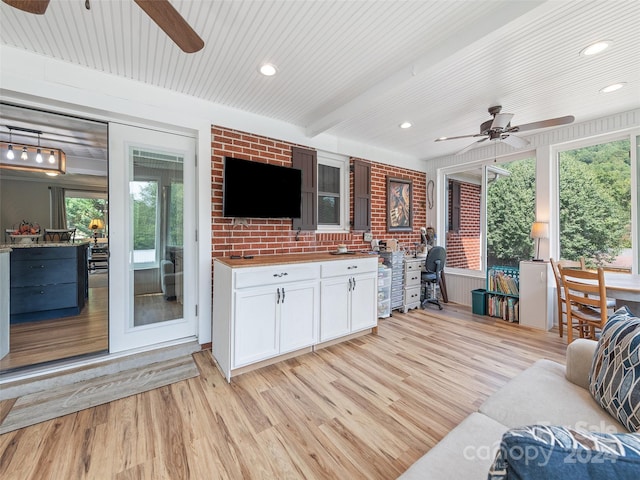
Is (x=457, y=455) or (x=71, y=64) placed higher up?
(x=71, y=64)

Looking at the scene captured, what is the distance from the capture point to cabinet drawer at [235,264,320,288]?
2.28m

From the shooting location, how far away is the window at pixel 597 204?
3.20 metres

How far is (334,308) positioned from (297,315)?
47 cm

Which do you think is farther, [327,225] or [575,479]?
[327,225]

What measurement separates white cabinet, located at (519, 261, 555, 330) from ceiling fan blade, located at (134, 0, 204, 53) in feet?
14.3

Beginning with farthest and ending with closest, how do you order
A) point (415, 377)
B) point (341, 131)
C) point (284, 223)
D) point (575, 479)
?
point (341, 131) < point (284, 223) < point (415, 377) < point (575, 479)

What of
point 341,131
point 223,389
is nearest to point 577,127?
point 341,131

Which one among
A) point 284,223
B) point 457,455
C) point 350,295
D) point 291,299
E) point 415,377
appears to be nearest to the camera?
point 457,455

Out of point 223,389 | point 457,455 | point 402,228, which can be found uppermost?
point 402,228

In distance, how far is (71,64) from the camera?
2166mm

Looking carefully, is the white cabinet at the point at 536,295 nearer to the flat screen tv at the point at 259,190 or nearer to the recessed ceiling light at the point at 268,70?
the flat screen tv at the point at 259,190

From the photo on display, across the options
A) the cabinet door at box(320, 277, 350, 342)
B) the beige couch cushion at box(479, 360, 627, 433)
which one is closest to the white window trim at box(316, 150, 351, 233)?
the cabinet door at box(320, 277, 350, 342)

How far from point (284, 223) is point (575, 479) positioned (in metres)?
3.10

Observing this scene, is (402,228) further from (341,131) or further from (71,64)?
(71,64)
